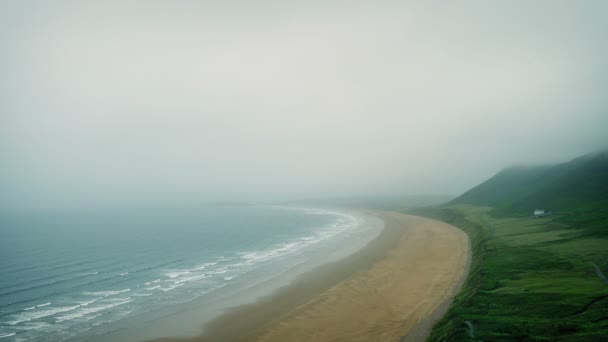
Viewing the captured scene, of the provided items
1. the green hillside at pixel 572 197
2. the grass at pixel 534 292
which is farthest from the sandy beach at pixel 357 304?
the green hillside at pixel 572 197

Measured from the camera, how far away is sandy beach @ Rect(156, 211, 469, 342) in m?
35.4

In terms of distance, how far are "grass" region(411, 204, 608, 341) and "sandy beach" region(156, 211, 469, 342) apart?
3.67 meters

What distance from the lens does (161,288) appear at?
2240 inches

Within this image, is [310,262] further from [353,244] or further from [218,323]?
[218,323]

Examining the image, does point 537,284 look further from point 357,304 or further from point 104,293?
point 104,293

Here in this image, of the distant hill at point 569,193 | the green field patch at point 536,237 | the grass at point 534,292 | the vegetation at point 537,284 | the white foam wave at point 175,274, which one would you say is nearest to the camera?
the grass at point 534,292

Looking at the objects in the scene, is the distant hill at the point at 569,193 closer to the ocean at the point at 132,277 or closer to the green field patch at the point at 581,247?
the green field patch at the point at 581,247

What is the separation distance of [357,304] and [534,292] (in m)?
21.0

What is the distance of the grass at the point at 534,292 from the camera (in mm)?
27672

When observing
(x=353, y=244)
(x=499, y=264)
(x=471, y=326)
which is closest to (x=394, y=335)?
(x=471, y=326)

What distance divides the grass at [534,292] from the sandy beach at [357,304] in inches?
144

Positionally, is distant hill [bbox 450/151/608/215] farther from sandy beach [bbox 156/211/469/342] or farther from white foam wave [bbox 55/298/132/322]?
white foam wave [bbox 55/298/132/322]

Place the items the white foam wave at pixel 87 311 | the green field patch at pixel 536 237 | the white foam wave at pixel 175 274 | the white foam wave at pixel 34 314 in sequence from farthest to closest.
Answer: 1. the green field patch at pixel 536 237
2. the white foam wave at pixel 175 274
3. the white foam wave at pixel 87 311
4. the white foam wave at pixel 34 314

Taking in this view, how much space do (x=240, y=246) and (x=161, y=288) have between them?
4611 cm
